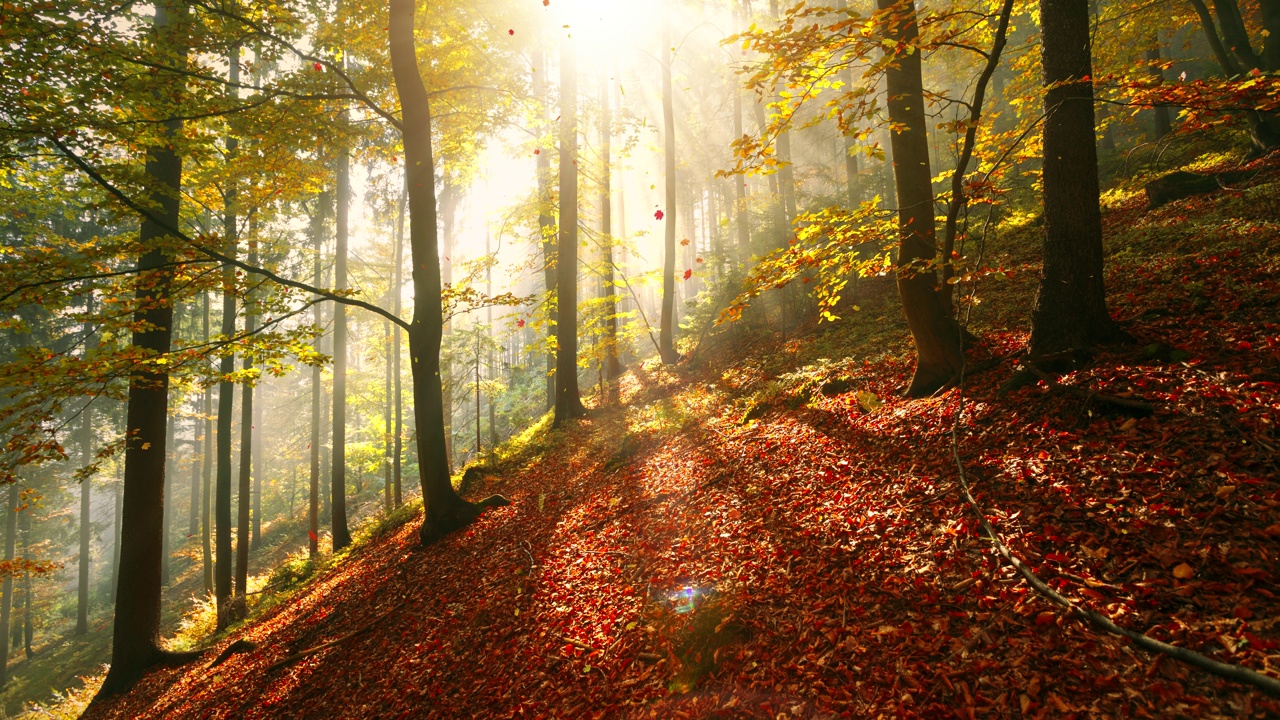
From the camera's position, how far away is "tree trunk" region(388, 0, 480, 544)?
7.70 meters

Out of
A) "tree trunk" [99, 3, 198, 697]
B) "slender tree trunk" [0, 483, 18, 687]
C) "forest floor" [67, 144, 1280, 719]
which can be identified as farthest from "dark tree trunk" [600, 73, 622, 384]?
"slender tree trunk" [0, 483, 18, 687]

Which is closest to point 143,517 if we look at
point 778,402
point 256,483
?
Answer: point 778,402

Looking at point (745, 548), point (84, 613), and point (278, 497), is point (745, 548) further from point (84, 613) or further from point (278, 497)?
point (278, 497)

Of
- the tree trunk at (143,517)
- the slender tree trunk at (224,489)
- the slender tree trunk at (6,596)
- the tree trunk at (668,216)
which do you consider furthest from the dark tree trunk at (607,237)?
the slender tree trunk at (6,596)

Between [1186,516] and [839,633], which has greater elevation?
[1186,516]

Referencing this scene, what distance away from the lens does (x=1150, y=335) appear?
447cm

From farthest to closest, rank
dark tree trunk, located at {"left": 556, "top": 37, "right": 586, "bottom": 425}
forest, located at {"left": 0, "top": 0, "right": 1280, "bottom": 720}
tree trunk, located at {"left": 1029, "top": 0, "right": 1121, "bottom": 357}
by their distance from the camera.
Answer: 1. dark tree trunk, located at {"left": 556, "top": 37, "right": 586, "bottom": 425}
2. tree trunk, located at {"left": 1029, "top": 0, "right": 1121, "bottom": 357}
3. forest, located at {"left": 0, "top": 0, "right": 1280, "bottom": 720}

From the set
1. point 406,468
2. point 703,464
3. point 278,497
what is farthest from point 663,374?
point 278,497

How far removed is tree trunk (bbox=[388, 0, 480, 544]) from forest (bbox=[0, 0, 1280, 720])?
0.05 m

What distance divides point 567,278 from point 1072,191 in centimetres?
1021

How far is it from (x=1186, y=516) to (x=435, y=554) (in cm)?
842

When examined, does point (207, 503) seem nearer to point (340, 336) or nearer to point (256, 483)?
point (256, 483)

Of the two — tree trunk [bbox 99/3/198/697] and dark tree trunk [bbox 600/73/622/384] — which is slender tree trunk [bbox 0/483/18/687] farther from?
dark tree trunk [bbox 600/73/622/384]

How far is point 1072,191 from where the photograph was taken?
462 centimetres
